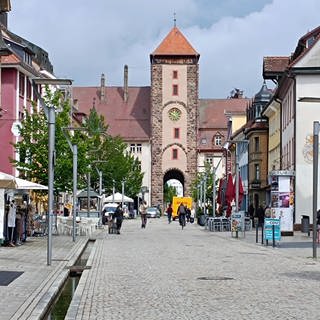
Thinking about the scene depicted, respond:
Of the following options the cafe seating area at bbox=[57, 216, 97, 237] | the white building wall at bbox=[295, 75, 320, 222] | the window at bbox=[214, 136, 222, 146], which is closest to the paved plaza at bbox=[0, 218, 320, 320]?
the cafe seating area at bbox=[57, 216, 97, 237]

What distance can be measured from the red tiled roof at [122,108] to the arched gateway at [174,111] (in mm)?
5286

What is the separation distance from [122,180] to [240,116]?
706 inches

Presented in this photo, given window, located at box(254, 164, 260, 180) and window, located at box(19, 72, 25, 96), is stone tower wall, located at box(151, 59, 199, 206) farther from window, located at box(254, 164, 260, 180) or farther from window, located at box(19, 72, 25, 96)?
window, located at box(19, 72, 25, 96)

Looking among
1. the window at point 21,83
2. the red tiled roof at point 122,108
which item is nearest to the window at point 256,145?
the window at point 21,83

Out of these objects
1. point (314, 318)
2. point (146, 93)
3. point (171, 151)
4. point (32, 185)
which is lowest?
point (314, 318)

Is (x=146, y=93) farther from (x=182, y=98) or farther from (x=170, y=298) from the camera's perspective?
(x=170, y=298)

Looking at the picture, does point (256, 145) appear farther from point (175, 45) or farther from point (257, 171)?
A: point (175, 45)

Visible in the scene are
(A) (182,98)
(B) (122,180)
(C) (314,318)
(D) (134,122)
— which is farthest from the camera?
(D) (134,122)

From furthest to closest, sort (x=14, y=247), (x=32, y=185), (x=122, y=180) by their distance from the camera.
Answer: (x=122, y=180) → (x=32, y=185) → (x=14, y=247)

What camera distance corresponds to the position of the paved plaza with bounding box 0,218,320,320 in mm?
13016

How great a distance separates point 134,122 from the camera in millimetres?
134125

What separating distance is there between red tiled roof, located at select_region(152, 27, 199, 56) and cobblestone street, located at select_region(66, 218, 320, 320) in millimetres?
96907

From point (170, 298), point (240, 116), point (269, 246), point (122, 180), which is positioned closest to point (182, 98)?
point (240, 116)

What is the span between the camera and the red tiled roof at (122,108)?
133125 mm
